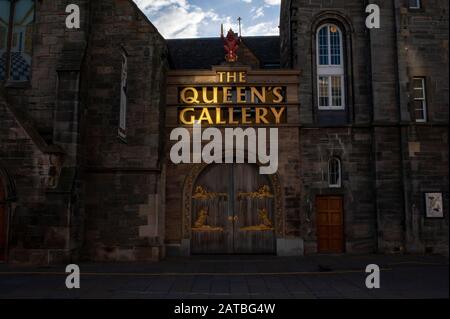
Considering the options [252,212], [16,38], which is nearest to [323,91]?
[252,212]

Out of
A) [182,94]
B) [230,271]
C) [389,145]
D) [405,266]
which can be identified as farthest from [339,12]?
[230,271]

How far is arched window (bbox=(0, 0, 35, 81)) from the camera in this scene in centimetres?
1423

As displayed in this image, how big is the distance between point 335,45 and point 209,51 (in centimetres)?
Result: 996

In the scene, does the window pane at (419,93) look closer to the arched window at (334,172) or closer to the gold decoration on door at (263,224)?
the arched window at (334,172)

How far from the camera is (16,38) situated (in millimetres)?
14328

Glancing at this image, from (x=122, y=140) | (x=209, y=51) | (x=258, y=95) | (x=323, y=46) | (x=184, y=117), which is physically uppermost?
(x=209, y=51)

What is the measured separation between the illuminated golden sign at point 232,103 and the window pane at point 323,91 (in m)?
1.77

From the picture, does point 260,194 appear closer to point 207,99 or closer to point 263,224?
point 263,224

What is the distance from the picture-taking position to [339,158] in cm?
1616

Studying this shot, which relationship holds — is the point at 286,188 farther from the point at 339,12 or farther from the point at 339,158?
the point at 339,12

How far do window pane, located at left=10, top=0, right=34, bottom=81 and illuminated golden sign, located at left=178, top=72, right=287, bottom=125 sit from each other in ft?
19.2

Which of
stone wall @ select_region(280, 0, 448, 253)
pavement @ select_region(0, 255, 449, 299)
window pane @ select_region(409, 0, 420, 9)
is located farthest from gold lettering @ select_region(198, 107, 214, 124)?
window pane @ select_region(409, 0, 420, 9)

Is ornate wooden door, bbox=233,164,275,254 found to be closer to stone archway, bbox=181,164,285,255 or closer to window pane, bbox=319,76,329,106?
stone archway, bbox=181,164,285,255

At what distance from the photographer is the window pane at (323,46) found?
55.9ft
